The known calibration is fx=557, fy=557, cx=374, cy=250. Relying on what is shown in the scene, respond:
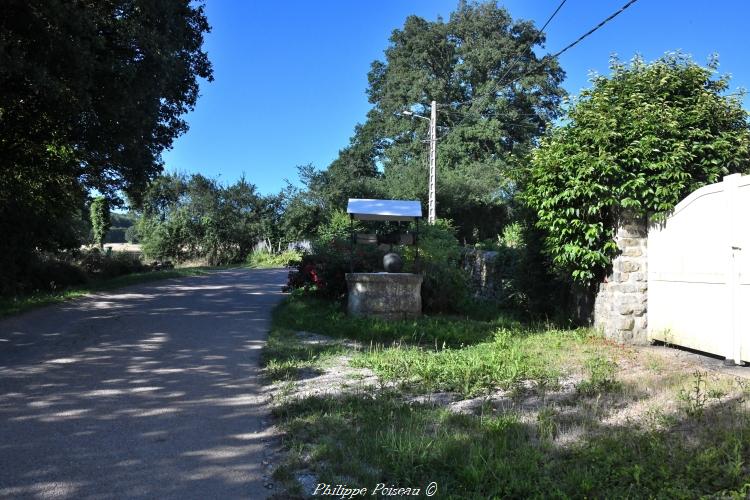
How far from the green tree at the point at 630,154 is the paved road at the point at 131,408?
5214 millimetres

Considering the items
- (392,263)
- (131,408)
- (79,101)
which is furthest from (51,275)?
(131,408)

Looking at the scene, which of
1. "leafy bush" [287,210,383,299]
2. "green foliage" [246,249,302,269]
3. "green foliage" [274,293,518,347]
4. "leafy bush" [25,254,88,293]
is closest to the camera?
"green foliage" [274,293,518,347]

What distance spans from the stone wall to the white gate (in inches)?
4.0

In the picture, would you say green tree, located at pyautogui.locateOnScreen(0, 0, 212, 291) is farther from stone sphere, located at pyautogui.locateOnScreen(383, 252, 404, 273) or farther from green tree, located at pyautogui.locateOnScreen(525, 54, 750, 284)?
green tree, located at pyautogui.locateOnScreen(525, 54, 750, 284)

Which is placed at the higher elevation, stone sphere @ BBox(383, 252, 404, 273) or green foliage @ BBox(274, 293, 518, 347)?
stone sphere @ BBox(383, 252, 404, 273)

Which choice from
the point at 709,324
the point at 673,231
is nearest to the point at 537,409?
the point at 709,324

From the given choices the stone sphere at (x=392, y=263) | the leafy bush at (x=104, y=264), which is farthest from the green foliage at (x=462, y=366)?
the leafy bush at (x=104, y=264)

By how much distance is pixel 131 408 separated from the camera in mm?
5336

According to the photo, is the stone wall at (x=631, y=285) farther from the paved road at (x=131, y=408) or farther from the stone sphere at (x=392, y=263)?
the paved road at (x=131, y=408)

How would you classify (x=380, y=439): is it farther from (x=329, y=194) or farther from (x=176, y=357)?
(x=329, y=194)

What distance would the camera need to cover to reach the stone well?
35.9 ft

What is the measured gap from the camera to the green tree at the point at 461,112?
39.1 m

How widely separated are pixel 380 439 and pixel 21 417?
3.31m

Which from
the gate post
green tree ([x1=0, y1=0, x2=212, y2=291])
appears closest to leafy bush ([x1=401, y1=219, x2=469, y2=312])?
the gate post
